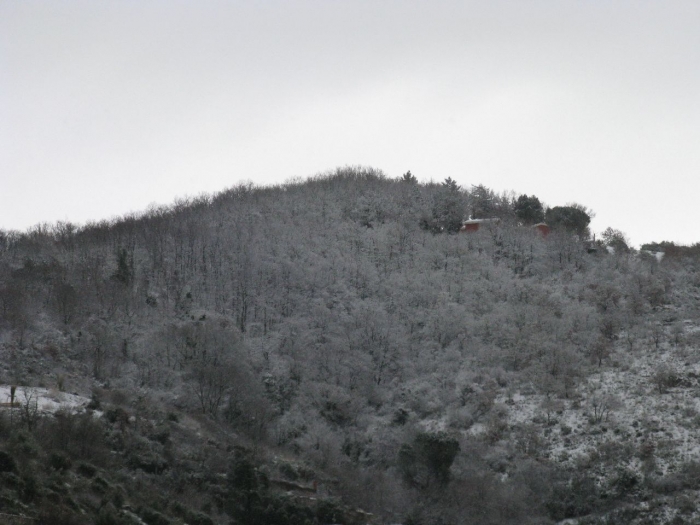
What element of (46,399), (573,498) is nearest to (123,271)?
(46,399)

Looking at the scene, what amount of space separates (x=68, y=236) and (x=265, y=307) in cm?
2048

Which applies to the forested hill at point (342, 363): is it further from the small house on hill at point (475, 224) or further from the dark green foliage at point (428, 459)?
the small house on hill at point (475, 224)

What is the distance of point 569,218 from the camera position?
2244 inches

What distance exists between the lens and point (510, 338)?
3722 centimetres

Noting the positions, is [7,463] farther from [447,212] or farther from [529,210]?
[529,210]

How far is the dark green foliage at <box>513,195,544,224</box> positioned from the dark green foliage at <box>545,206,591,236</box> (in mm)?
848

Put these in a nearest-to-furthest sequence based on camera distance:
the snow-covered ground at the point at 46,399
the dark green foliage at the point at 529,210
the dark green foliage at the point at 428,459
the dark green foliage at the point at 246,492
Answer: the dark green foliage at the point at 246,492 < the snow-covered ground at the point at 46,399 < the dark green foliage at the point at 428,459 < the dark green foliage at the point at 529,210

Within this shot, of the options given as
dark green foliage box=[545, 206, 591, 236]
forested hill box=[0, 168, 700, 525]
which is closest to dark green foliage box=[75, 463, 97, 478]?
forested hill box=[0, 168, 700, 525]

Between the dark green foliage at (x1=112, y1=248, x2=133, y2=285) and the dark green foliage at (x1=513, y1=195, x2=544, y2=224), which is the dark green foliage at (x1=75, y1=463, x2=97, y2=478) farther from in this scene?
the dark green foliage at (x1=513, y1=195, x2=544, y2=224)

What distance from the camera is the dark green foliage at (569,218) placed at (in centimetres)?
5656

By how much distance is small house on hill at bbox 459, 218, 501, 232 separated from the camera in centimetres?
5372

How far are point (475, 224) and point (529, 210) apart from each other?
706cm

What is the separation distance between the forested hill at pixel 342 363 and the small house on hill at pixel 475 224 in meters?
0.83

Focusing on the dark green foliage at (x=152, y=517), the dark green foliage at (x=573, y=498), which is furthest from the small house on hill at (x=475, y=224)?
the dark green foliage at (x=152, y=517)
